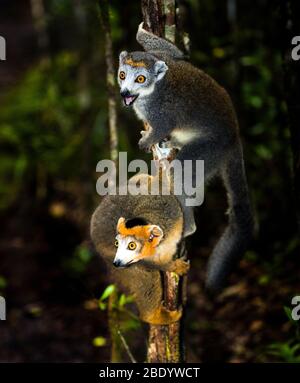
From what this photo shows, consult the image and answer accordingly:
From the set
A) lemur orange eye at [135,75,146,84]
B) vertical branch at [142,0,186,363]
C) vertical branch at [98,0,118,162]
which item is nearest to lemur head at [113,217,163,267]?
vertical branch at [142,0,186,363]

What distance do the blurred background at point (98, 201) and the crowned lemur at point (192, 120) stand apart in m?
0.79

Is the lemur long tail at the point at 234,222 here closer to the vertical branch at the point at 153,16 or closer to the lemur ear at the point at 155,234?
the lemur ear at the point at 155,234

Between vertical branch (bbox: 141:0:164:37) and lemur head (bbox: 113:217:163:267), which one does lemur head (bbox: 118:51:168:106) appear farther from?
lemur head (bbox: 113:217:163:267)

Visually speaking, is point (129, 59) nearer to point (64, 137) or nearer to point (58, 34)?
point (64, 137)

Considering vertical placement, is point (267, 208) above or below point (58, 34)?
below

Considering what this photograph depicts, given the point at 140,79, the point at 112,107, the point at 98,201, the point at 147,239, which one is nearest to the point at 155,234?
the point at 147,239

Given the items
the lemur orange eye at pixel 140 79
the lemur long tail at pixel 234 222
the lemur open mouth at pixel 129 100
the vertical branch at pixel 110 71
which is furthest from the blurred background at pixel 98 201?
the lemur open mouth at pixel 129 100

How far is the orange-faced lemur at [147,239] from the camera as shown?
4094 mm

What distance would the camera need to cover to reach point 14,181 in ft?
34.8

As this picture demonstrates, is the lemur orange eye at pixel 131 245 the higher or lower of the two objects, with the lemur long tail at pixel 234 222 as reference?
lower

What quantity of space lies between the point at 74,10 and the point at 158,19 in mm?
6499

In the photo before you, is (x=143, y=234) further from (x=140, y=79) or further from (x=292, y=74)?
(x=292, y=74)

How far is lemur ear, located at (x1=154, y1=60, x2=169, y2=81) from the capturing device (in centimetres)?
417
